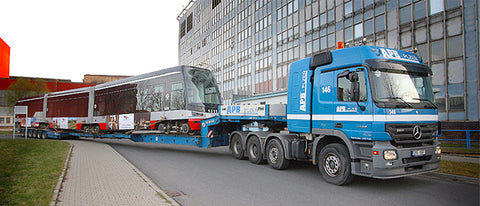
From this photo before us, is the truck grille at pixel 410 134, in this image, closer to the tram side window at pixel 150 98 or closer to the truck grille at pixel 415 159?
the truck grille at pixel 415 159

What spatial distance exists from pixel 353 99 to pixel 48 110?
25085mm

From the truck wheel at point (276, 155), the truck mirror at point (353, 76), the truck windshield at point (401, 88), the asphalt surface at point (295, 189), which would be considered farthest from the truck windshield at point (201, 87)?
the truck windshield at point (401, 88)

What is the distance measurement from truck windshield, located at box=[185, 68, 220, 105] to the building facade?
0.95 m

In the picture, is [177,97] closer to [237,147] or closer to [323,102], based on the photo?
[237,147]

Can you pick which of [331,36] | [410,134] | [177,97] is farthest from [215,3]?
[410,134]

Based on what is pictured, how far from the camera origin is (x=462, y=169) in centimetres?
820

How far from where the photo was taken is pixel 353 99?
6.47 meters

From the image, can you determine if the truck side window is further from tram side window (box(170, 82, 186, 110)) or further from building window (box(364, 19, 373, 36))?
building window (box(364, 19, 373, 36))

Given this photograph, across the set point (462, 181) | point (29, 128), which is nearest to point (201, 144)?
point (462, 181)

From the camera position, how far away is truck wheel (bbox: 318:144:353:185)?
21.6ft

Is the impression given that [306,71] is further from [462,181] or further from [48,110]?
[48,110]

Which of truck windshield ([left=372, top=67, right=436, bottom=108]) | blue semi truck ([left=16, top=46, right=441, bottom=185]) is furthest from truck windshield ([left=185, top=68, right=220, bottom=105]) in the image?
truck windshield ([left=372, top=67, right=436, bottom=108])

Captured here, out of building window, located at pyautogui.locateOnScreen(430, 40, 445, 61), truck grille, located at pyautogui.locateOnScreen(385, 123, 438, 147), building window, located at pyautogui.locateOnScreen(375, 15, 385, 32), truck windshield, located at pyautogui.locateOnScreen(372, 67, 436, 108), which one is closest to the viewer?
truck grille, located at pyautogui.locateOnScreen(385, 123, 438, 147)

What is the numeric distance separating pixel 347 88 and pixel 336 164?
1.80 metres
